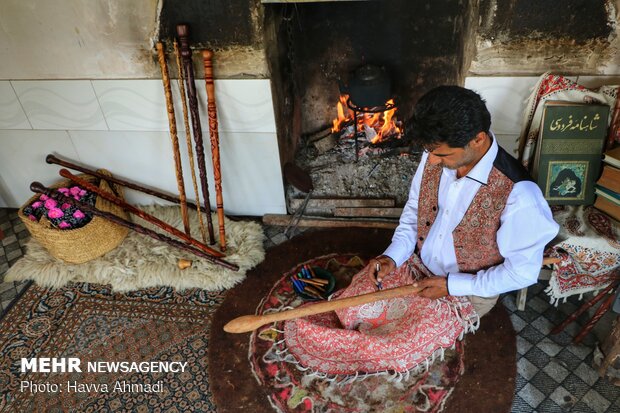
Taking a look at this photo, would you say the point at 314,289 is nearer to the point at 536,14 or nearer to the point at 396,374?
the point at 396,374

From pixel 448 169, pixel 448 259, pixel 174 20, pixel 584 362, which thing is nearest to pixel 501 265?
pixel 448 259

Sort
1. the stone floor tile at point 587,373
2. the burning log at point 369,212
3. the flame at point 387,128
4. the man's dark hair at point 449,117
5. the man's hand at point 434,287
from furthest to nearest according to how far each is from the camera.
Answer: the flame at point 387,128, the burning log at point 369,212, the stone floor tile at point 587,373, the man's hand at point 434,287, the man's dark hair at point 449,117

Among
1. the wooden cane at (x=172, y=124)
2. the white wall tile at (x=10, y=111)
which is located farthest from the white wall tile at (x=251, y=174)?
the white wall tile at (x=10, y=111)

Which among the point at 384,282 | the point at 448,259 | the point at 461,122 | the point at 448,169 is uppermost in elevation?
the point at 461,122

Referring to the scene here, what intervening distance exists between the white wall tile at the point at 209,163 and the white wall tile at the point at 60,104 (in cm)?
7

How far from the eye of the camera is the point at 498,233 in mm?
1419

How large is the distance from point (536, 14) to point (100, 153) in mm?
2135

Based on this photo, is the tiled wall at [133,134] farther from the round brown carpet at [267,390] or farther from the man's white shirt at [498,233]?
the man's white shirt at [498,233]

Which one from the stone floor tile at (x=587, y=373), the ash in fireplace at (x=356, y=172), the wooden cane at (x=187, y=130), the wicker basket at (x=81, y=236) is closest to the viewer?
the stone floor tile at (x=587, y=373)

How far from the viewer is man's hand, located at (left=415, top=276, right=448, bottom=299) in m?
1.52

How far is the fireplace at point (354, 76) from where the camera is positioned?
92.3 inches

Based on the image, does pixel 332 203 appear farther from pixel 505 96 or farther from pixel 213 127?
pixel 505 96

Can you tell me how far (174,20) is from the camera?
199cm

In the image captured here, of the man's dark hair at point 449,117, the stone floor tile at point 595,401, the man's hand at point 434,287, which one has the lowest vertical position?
the stone floor tile at point 595,401
